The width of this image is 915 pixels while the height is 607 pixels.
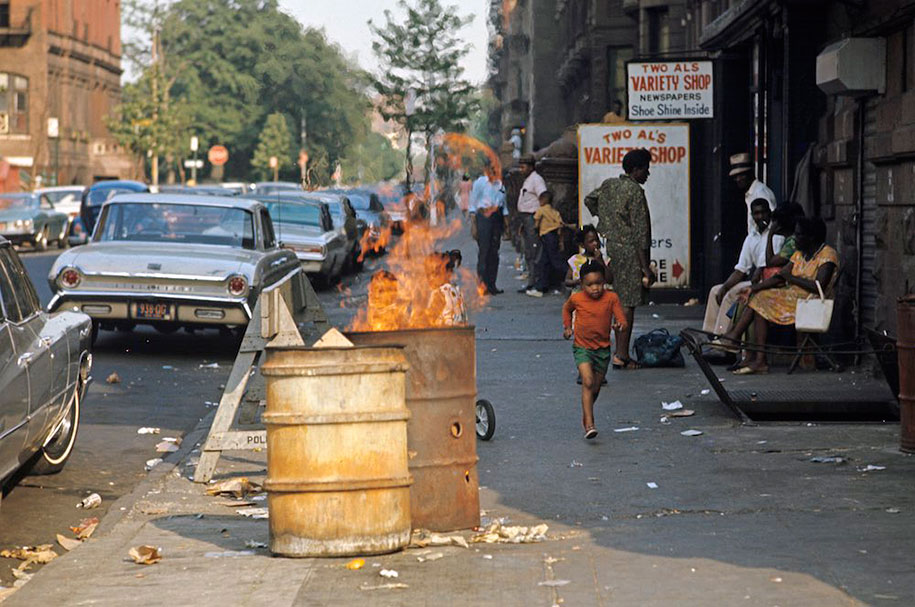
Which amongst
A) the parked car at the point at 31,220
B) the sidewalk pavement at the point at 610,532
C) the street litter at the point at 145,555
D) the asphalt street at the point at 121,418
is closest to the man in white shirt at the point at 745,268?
the sidewalk pavement at the point at 610,532

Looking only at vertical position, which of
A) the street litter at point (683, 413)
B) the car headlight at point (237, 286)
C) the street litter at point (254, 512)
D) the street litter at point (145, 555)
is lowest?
the street litter at point (254, 512)

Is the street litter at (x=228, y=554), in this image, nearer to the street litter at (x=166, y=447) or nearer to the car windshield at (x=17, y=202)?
the street litter at (x=166, y=447)

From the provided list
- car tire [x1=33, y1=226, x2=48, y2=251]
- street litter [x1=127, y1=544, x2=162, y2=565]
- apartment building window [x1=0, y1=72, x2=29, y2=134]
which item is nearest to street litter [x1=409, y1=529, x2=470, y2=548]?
street litter [x1=127, y1=544, x2=162, y2=565]

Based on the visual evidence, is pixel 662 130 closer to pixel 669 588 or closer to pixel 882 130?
pixel 882 130

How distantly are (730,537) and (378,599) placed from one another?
6.19 ft

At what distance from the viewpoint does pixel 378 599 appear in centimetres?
625

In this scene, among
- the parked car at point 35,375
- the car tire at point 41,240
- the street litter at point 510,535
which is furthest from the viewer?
the car tire at point 41,240

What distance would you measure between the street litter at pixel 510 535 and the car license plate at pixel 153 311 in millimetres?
8756

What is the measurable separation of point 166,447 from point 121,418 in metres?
1.51

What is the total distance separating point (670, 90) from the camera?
20234 millimetres

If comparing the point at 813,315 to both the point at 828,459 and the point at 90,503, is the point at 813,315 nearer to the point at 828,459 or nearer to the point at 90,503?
the point at 828,459

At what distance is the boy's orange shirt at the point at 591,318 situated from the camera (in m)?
10.8

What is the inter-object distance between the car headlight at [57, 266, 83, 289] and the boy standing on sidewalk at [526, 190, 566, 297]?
9.20 metres

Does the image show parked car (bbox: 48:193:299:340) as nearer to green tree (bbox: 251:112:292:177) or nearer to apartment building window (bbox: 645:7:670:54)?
apartment building window (bbox: 645:7:670:54)
